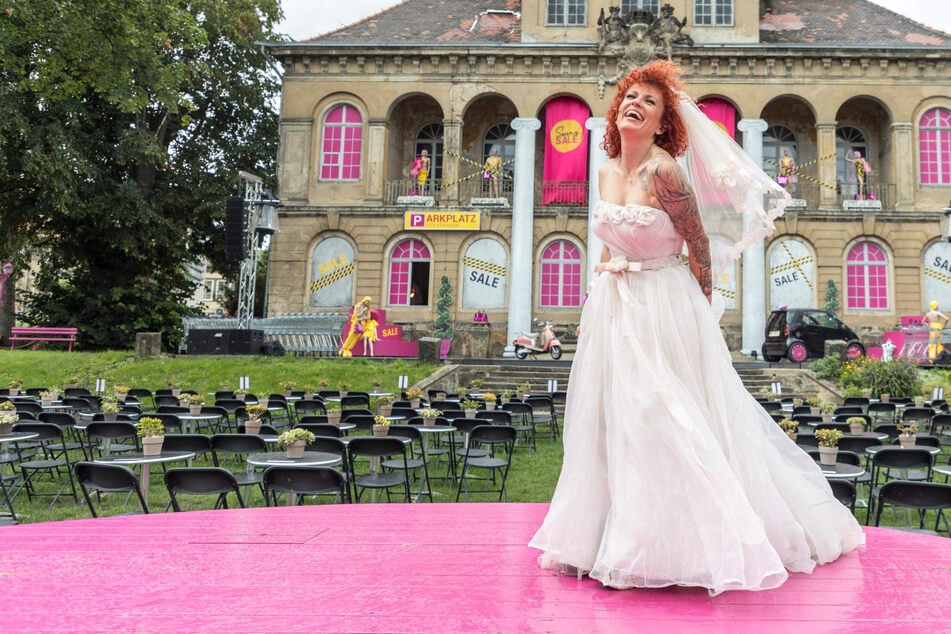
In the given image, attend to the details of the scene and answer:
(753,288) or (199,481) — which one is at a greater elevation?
(753,288)

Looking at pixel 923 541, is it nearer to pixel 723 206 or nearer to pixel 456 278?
pixel 723 206

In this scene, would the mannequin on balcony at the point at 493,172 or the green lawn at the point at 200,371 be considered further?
the mannequin on balcony at the point at 493,172

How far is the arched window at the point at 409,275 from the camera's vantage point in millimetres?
25859

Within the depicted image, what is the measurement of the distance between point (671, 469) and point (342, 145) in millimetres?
25643

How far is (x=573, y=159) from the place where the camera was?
84.4 ft

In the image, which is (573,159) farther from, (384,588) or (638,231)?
(384,588)

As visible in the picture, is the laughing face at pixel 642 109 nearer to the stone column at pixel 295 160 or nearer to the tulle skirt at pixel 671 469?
the tulle skirt at pixel 671 469

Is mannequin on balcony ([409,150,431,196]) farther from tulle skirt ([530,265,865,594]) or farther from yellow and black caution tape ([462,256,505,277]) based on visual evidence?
tulle skirt ([530,265,865,594])

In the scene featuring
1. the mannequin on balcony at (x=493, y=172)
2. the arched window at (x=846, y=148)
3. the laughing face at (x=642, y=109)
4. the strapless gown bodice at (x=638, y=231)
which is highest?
the arched window at (x=846, y=148)

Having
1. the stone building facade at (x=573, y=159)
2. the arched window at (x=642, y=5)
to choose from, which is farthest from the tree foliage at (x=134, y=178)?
the arched window at (x=642, y=5)

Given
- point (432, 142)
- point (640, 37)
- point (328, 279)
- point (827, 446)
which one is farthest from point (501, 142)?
point (827, 446)

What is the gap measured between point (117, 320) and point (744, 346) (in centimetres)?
2196

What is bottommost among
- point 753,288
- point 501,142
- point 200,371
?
point 200,371

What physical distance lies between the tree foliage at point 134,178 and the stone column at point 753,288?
1789 centimetres
